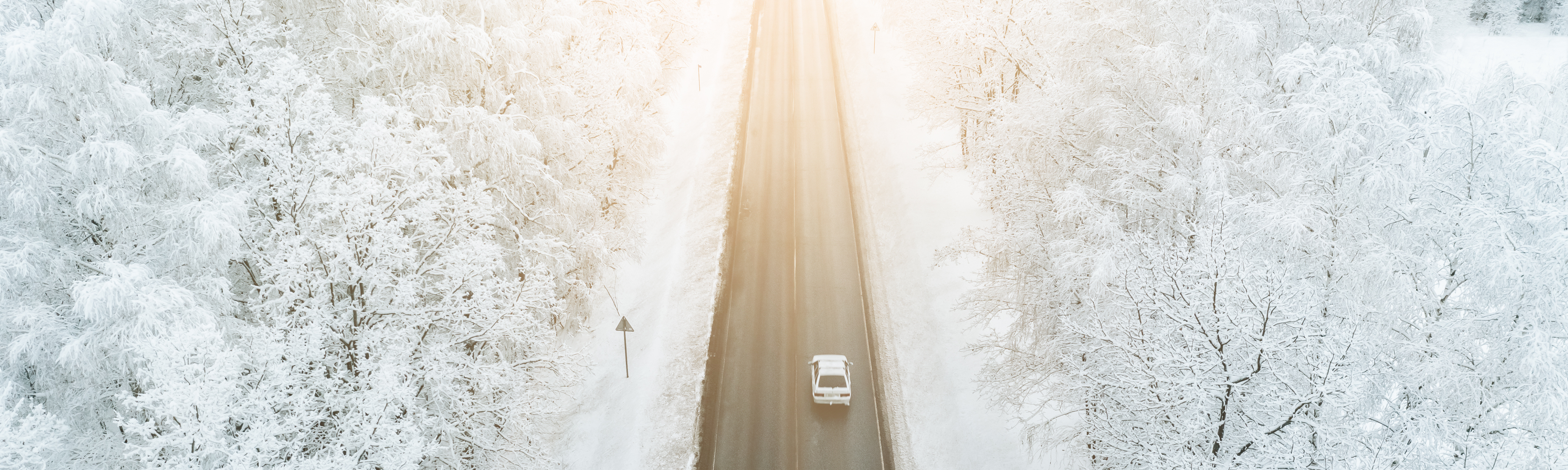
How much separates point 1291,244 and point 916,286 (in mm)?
13978

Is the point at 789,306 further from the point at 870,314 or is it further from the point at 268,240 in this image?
the point at 268,240

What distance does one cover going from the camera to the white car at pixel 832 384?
19547 mm

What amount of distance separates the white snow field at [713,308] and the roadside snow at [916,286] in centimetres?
5

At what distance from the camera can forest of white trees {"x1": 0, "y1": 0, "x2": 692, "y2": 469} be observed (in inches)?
393

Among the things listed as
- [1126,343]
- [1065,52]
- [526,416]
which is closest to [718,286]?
[526,416]

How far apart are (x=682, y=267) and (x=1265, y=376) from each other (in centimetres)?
1886

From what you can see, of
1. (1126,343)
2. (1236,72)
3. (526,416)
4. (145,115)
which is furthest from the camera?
(526,416)

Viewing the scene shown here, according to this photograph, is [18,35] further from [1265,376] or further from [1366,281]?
[1366,281]

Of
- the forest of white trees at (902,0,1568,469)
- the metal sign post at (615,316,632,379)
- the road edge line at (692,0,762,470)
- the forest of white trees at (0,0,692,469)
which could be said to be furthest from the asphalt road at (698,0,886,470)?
the forest of white trees at (0,0,692,469)

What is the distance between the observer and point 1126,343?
12.5 m

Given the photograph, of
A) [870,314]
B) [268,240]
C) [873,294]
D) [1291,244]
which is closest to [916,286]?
[873,294]

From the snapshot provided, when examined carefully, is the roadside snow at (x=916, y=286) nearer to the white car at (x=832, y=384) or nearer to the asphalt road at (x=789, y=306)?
the asphalt road at (x=789, y=306)

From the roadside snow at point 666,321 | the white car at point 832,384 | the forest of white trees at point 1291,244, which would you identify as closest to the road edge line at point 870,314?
the white car at point 832,384

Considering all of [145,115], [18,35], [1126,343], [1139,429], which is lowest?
[1139,429]
